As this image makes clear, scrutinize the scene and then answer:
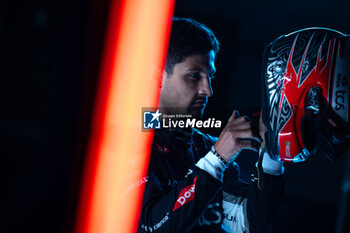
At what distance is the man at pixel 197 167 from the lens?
2.82 ft

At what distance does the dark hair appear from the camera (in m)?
0.91

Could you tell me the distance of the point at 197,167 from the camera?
2.85ft

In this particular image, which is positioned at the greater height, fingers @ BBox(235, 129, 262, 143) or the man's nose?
the man's nose

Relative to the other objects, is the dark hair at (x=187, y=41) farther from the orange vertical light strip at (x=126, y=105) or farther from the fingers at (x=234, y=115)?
the fingers at (x=234, y=115)

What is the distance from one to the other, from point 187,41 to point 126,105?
283mm

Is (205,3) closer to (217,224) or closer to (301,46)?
(301,46)

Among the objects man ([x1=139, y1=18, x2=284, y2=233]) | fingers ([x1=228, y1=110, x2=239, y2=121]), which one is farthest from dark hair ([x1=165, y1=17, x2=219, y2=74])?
fingers ([x1=228, y1=110, x2=239, y2=121])

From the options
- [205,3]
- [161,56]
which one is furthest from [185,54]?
[205,3]

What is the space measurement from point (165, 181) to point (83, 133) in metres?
0.35

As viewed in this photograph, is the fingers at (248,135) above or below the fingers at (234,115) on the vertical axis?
below

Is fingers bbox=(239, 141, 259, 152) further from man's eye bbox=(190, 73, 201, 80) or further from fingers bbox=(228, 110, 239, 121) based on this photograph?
man's eye bbox=(190, 73, 201, 80)

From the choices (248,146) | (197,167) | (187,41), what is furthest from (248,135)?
(187,41)

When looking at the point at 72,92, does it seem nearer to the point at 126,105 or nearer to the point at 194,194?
the point at 126,105

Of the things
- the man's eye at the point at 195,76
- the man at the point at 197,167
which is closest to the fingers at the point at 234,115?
the man at the point at 197,167
